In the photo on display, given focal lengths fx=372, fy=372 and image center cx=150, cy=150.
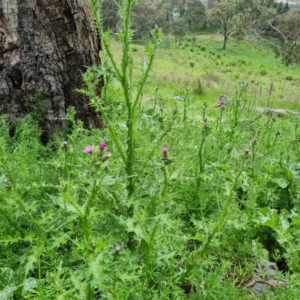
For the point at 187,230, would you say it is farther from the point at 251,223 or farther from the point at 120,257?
the point at 120,257

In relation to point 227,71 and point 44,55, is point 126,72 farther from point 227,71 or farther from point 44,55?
point 227,71

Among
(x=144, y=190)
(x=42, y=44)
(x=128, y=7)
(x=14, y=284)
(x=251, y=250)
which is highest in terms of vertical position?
(x=128, y=7)

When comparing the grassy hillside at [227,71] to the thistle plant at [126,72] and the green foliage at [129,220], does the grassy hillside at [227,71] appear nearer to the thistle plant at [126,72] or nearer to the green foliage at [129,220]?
the green foliage at [129,220]

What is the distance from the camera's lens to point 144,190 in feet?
7.30

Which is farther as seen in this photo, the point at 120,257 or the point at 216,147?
the point at 216,147

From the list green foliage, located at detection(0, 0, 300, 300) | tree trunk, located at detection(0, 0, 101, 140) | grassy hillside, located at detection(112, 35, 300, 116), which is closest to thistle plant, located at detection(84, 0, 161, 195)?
green foliage, located at detection(0, 0, 300, 300)

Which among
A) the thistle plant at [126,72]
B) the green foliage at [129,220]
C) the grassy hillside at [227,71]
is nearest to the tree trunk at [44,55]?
the green foliage at [129,220]

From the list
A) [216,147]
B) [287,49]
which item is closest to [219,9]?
[287,49]

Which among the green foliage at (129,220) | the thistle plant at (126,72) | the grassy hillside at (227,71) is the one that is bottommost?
the grassy hillside at (227,71)

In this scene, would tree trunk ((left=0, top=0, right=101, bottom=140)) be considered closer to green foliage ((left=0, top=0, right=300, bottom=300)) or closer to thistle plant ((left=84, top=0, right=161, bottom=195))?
green foliage ((left=0, top=0, right=300, bottom=300))

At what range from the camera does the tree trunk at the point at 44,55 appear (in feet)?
11.4

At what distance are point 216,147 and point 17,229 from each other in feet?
7.09

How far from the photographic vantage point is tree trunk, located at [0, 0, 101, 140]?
347cm

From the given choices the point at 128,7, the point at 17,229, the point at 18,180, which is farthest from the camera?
the point at 18,180
